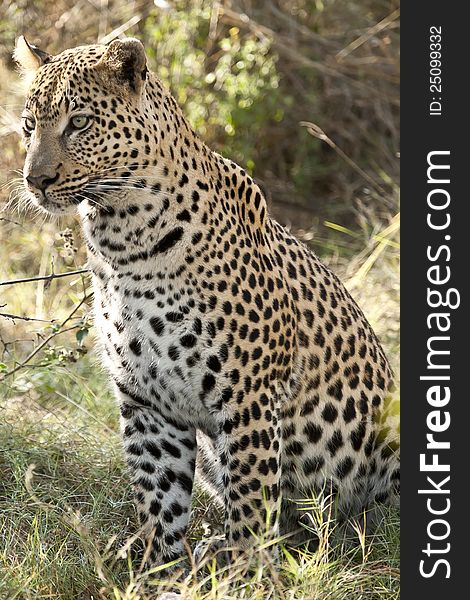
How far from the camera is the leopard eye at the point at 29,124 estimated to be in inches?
183

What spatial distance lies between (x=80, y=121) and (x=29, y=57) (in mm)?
479

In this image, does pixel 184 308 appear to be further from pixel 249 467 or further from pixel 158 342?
pixel 249 467

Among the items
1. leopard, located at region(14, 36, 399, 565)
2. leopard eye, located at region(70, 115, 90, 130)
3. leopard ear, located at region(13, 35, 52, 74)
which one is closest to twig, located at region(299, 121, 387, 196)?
leopard, located at region(14, 36, 399, 565)

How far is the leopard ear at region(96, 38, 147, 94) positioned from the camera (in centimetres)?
452

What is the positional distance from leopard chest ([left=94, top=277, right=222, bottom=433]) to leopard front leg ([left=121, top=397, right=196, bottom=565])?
7.3 inches

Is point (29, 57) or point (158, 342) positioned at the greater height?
point (29, 57)

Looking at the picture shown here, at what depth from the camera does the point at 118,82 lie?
4.56m

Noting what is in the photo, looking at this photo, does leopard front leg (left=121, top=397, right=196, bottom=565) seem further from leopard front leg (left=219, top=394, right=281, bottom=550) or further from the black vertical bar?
the black vertical bar

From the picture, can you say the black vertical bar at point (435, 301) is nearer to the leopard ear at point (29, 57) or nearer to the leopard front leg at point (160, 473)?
the leopard front leg at point (160, 473)

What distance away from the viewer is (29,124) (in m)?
4.68

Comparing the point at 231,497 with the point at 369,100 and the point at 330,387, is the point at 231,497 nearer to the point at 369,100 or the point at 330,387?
the point at 330,387

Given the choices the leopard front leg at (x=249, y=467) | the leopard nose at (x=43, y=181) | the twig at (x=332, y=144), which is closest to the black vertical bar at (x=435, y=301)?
the leopard front leg at (x=249, y=467)

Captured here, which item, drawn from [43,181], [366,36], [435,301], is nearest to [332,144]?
[366,36]

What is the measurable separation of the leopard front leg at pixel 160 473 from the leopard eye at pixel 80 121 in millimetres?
1181
